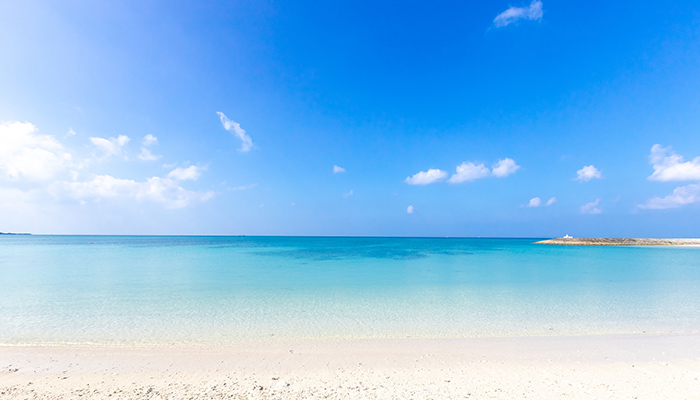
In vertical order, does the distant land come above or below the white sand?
below

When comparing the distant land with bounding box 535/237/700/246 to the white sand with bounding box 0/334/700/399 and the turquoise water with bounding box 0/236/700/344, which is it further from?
the white sand with bounding box 0/334/700/399

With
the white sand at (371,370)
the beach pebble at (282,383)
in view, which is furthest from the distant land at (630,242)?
the beach pebble at (282,383)

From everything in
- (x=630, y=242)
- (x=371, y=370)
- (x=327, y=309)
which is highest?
(x=371, y=370)

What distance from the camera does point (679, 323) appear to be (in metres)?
8.52

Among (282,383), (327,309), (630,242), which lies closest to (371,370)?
(282,383)

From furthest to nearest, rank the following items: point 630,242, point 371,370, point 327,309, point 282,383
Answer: point 630,242 < point 327,309 < point 371,370 < point 282,383

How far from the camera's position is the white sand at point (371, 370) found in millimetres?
4582

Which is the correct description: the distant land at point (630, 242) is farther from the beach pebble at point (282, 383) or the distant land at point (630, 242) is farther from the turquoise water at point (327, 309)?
the beach pebble at point (282, 383)

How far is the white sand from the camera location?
4.58 m

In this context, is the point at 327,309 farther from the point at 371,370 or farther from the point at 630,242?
the point at 630,242

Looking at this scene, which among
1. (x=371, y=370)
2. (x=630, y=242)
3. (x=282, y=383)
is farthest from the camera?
(x=630, y=242)

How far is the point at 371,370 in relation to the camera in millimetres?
5434

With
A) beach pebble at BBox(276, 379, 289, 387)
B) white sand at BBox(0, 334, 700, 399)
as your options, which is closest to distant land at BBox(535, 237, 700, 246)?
white sand at BBox(0, 334, 700, 399)

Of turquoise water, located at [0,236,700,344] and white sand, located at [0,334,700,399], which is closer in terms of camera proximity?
white sand, located at [0,334,700,399]
